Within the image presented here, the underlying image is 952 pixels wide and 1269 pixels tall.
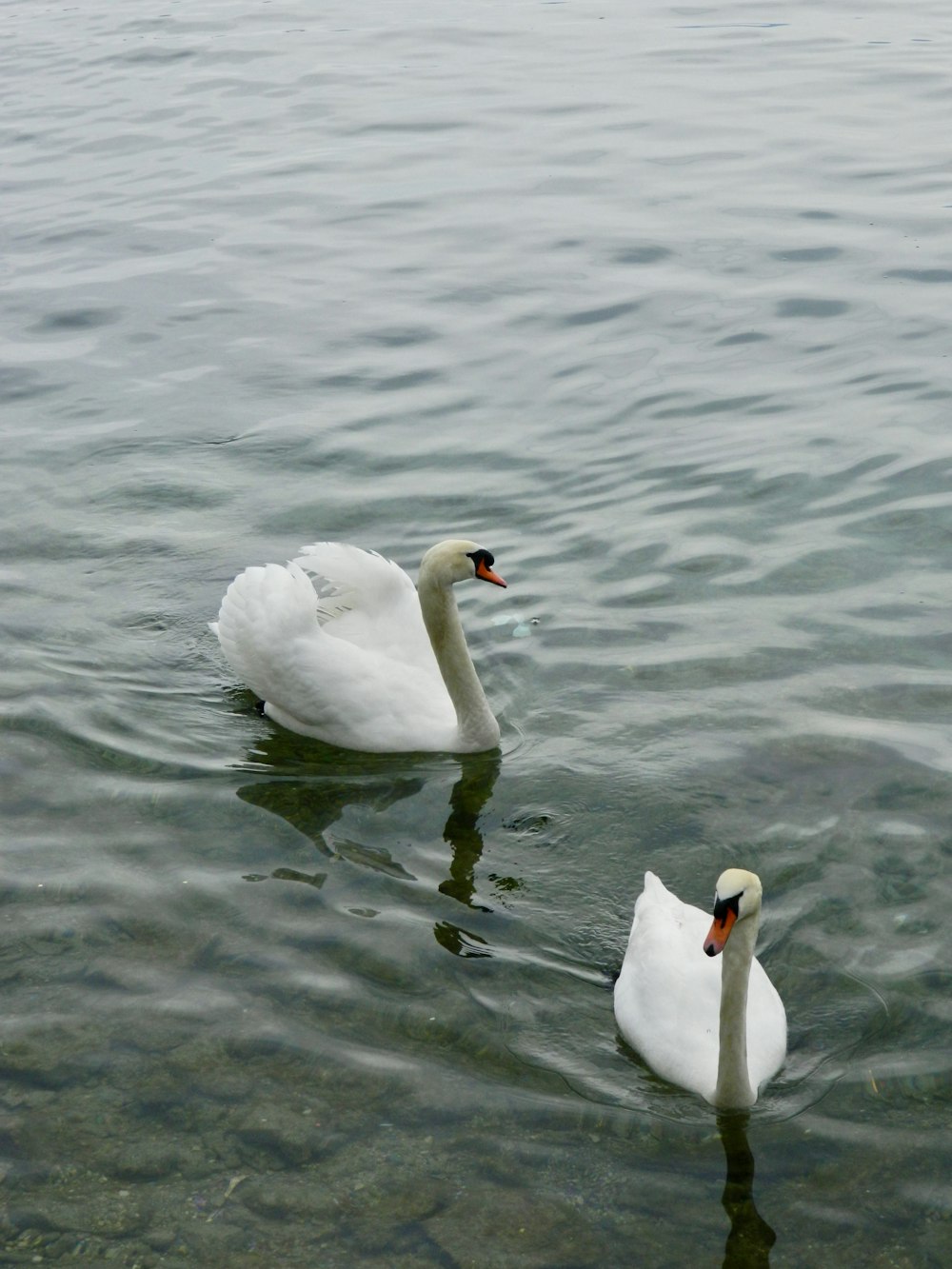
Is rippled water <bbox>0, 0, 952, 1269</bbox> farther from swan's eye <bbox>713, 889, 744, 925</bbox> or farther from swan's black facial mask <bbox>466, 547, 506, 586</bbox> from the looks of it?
swan's black facial mask <bbox>466, 547, 506, 586</bbox>

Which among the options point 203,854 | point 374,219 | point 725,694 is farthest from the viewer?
point 374,219

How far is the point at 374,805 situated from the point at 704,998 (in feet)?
7.63

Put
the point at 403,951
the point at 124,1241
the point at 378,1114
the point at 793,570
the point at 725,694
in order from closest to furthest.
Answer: the point at 124,1241, the point at 378,1114, the point at 403,951, the point at 725,694, the point at 793,570

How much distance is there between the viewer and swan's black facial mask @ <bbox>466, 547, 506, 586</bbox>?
7953 millimetres

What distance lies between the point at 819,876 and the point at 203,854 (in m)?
2.71

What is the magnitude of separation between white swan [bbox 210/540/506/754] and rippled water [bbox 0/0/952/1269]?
→ 0.67ft

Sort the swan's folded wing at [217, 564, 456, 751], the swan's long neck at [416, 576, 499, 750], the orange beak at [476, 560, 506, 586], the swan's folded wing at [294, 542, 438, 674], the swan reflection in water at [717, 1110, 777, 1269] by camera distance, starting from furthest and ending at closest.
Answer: the swan's folded wing at [294, 542, 438, 674] < the swan's folded wing at [217, 564, 456, 751] < the swan's long neck at [416, 576, 499, 750] < the orange beak at [476, 560, 506, 586] < the swan reflection in water at [717, 1110, 777, 1269]

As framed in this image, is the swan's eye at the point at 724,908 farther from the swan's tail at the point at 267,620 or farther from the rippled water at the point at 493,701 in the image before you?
the swan's tail at the point at 267,620

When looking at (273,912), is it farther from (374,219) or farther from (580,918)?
(374,219)

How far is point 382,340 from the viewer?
14398 mm

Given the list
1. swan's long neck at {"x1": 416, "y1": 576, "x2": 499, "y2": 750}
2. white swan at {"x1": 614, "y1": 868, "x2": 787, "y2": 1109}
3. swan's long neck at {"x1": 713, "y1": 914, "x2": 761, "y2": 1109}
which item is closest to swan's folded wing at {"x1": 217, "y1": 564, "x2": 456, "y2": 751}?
swan's long neck at {"x1": 416, "y1": 576, "x2": 499, "y2": 750}

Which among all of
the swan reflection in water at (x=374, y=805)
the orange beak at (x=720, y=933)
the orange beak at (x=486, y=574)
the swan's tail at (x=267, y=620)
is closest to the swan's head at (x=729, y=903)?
the orange beak at (x=720, y=933)

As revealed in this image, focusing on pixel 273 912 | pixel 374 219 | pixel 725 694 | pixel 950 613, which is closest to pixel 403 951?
pixel 273 912

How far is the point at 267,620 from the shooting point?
8477mm
